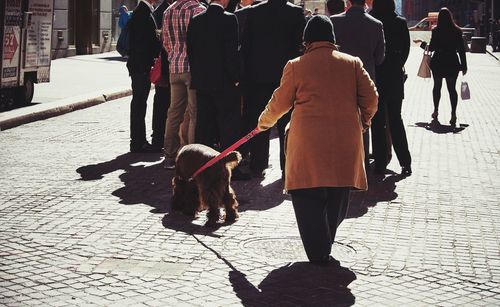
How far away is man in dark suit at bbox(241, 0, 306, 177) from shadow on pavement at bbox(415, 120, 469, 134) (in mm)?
4992

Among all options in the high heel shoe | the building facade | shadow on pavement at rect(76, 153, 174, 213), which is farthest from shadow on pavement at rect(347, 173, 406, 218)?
the building facade

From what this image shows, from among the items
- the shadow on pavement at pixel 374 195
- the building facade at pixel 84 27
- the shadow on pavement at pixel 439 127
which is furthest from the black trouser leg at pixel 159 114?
the building facade at pixel 84 27

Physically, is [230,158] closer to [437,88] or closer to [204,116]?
[204,116]

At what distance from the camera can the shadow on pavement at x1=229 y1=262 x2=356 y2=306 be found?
5.63 metres

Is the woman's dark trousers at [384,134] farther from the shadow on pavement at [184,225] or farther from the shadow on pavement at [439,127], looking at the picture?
the shadow on pavement at [439,127]

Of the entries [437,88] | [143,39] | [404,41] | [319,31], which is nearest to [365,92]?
[319,31]

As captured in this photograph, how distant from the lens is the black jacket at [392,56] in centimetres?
1042

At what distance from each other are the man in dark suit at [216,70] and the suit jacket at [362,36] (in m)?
1.13

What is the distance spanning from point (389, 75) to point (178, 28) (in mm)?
2384

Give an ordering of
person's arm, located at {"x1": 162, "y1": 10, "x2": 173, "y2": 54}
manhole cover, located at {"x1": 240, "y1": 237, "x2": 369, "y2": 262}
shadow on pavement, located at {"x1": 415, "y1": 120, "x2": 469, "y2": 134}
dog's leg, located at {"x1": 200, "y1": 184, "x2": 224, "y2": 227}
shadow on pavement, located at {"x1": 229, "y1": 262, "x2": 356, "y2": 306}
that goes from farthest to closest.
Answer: shadow on pavement, located at {"x1": 415, "y1": 120, "x2": 469, "y2": 134} → person's arm, located at {"x1": 162, "y1": 10, "x2": 173, "y2": 54} → dog's leg, located at {"x1": 200, "y1": 184, "x2": 224, "y2": 227} → manhole cover, located at {"x1": 240, "y1": 237, "x2": 369, "y2": 262} → shadow on pavement, located at {"x1": 229, "y1": 262, "x2": 356, "y2": 306}

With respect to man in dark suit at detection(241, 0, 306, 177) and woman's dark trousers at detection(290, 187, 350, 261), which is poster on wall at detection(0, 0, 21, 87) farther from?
woman's dark trousers at detection(290, 187, 350, 261)

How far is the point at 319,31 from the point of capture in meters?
6.41

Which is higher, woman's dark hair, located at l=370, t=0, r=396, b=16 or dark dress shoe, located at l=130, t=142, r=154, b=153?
woman's dark hair, located at l=370, t=0, r=396, b=16

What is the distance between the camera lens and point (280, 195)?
9125 mm
